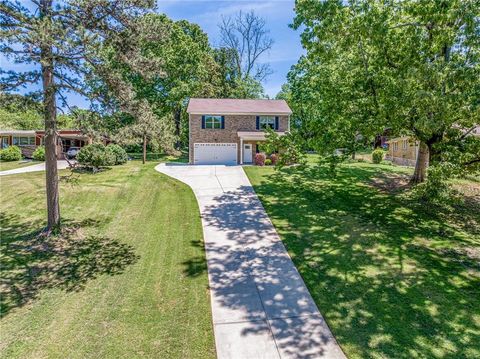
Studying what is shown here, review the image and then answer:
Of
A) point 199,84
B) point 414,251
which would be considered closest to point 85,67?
point 414,251

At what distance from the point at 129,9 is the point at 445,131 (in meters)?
12.0

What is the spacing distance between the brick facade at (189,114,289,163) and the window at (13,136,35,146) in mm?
17060

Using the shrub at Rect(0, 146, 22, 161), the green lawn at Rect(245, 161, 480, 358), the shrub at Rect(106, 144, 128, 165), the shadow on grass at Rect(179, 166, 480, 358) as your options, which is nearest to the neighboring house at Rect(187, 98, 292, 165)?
the shrub at Rect(106, 144, 128, 165)

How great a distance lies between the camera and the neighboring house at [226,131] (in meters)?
27.5

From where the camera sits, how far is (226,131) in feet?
91.3

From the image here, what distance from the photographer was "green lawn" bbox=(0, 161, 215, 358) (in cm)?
586

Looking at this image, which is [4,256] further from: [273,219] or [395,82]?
[395,82]

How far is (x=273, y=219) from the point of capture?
39.7 feet

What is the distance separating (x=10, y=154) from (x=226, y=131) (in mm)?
18502

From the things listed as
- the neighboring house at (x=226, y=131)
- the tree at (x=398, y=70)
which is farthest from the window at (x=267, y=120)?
the tree at (x=398, y=70)

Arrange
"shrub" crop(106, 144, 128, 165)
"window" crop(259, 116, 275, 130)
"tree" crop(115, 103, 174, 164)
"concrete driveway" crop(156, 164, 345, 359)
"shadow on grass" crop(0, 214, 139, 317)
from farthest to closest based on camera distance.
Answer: "window" crop(259, 116, 275, 130) → "shrub" crop(106, 144, 128, 165) → "tree" crop(115, 103, 174, 164) → "shadow on grass" crop(0, 214, 139, 317) → "concrete driveway" crop(156, 164, 345, 359)

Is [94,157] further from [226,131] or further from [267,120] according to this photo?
[267,120]

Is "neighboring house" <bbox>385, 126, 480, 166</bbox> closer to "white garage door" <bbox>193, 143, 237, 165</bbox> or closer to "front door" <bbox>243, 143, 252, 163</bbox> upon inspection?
"front door" <bbox>243, 143, 252, 163</bbox>

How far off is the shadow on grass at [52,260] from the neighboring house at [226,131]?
17057 millimetres
